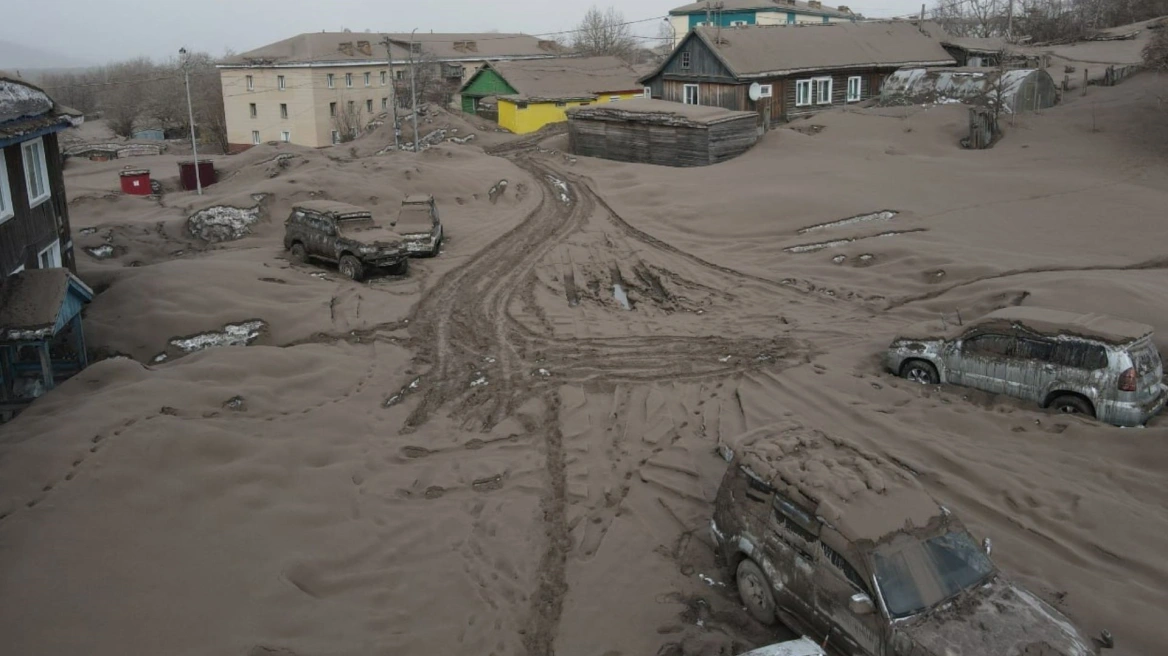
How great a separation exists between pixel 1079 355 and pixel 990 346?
4.37ft

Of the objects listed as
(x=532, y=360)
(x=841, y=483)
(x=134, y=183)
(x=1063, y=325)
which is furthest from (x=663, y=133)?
(x=841, y=483)

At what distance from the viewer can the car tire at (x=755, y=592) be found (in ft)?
28.2

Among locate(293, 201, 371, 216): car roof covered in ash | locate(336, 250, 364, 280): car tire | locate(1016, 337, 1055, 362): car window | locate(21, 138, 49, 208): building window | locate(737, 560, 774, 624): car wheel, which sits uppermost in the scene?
locate(21, 138, 49, 208): building window

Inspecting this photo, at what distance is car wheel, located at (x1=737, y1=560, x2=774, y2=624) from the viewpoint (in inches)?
338

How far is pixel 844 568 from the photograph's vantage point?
7.88 m

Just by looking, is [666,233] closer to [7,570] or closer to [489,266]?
[489,266]

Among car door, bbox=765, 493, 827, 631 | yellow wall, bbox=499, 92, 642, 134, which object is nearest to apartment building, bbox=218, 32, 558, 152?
yellow wall, bbox=499, 92, 642, 134

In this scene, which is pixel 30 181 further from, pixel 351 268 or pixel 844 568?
pixel 844 568

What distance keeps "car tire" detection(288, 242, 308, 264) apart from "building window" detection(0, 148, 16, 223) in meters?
7.63

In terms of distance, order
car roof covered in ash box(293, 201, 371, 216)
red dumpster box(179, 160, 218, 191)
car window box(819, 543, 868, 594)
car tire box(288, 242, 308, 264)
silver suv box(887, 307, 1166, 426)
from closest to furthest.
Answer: car window box(819, 543, 868, 594) < silver suv box(887, 307, 1166, 426) < car roof covered in ash box(293, 201, 371, 216) < car tire box(288, 242, 308, 264) < red dumpster box(179, 160, 218, 191)

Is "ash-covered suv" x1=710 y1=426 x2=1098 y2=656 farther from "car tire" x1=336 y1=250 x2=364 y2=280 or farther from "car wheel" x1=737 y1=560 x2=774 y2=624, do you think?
"car tire" x1=336 y1=250 x2=364 y2=280

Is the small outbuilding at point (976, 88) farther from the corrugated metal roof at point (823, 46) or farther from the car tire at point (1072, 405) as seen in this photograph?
the car tire at point (1072, 405)

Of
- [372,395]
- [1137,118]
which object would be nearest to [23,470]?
[372,395]

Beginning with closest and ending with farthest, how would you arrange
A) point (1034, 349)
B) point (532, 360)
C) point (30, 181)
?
1. point (1034, 349)
2. point (532, 360)
3. point (30, 181)
